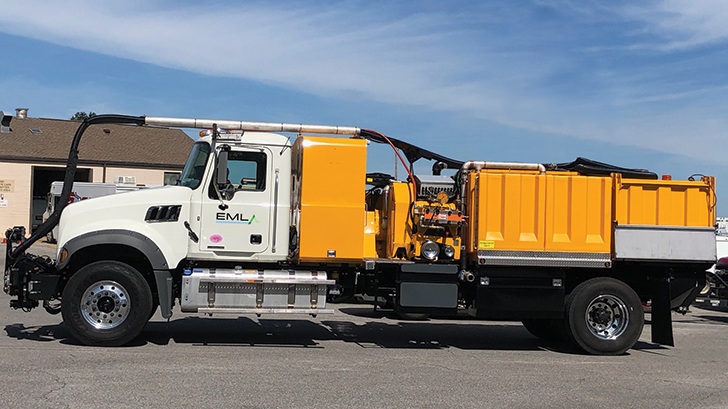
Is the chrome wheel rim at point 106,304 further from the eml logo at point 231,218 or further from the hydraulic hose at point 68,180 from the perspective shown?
the eml logo at point 231,218

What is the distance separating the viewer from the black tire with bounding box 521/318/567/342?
1141 centimetres

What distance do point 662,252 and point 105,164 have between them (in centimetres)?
3495

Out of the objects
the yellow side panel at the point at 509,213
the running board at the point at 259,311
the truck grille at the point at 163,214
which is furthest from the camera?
the yellow side panel at the point at 509,213

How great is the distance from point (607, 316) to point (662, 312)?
88cm

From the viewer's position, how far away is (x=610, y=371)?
388 inches

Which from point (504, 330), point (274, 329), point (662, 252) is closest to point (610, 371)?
point (662, 252)

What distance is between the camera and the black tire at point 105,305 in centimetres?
1005

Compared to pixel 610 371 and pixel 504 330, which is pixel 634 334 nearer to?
pixel 610 371

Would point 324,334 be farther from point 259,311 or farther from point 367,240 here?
point 259,311

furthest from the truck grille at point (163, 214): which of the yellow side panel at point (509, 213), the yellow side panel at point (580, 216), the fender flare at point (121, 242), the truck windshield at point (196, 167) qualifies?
the yellow side panel at point (580, 216)

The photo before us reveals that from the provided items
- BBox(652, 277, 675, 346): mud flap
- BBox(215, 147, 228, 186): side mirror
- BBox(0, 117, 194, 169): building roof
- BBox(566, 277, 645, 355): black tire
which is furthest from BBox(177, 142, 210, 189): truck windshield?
BBox(0, 117, 194, 169): building roof

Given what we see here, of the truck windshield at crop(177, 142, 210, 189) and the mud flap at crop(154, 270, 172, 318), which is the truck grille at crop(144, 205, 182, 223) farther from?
the mud flap at crop(154, 270, 172, 318)

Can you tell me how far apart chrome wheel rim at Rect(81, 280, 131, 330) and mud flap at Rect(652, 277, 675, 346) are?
7.48 metres

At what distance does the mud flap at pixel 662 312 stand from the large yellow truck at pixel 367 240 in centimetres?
2
